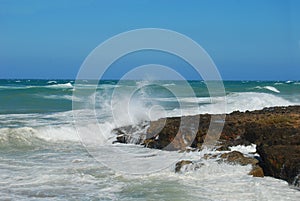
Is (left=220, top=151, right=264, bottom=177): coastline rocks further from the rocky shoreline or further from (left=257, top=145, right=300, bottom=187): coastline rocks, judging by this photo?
(left=257, top=145, right=300, bottom=187): coastline rocks

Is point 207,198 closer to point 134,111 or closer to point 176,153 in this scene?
point 176,153

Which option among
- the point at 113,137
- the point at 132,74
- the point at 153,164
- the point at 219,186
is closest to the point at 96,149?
the point at 113,137

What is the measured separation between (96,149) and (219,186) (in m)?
5.49

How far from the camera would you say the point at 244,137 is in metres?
11.7

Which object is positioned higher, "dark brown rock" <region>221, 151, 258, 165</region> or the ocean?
"dark brown rock" <region>221, 151, 258, 165</region>

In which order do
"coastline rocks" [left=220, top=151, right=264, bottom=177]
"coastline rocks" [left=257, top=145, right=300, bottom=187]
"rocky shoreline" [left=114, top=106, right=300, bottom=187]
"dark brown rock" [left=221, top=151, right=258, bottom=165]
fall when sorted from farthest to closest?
"dark brown rock" [left=221, top=151, right=258, bottom=165] → "coastline rocks" [left=220, top=151, right=264, bottom=177] → "rocky shoreline" [left=114, top=106, right=300, bottom=187] → "coastline rocks" [left=257, top=145, right=300, bottom=187]

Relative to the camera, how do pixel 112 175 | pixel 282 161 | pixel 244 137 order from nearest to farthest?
pixel 282 161
pixel 112 175
pixel 244 137

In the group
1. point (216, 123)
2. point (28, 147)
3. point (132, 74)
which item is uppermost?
point (132, 74)

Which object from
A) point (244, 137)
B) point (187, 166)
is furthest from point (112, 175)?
point (244, 137)

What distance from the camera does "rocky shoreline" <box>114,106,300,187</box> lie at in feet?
27.7

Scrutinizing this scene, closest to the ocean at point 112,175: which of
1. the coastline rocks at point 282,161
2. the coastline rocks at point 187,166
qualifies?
the coastline rocks at point 187,166

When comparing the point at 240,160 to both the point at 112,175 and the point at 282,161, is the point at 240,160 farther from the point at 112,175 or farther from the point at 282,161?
the point at 112,175

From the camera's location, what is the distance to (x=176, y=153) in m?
11.4

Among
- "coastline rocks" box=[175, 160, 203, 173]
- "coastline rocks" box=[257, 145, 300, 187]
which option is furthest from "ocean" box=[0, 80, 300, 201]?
"coastline rocks" box=[257, 145, 300, 187]
